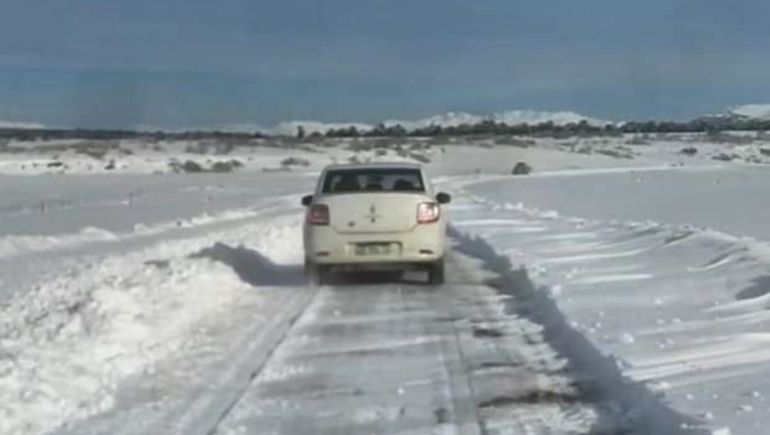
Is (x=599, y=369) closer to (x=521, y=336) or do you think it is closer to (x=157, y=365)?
(x=521, y=336)

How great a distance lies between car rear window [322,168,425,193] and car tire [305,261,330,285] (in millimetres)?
1088

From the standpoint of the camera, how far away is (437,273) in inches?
700

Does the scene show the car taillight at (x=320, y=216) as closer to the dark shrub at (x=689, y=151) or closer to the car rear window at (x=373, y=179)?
the car rear window at (x=373, y=179)

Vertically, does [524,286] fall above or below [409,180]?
below

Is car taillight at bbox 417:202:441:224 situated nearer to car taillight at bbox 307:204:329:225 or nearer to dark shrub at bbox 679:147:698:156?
car taillight at bbox 307:204:329:225

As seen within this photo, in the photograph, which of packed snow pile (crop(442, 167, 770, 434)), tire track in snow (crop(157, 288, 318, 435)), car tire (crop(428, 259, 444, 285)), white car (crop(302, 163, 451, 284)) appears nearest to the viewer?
tire track in snow (crop(157, 288, 318, 435))

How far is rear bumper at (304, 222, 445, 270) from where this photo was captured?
57.3 feet

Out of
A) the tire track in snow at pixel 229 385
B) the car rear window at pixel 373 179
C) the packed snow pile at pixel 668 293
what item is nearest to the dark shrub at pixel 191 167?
the packed snow pile at pixel 668 293

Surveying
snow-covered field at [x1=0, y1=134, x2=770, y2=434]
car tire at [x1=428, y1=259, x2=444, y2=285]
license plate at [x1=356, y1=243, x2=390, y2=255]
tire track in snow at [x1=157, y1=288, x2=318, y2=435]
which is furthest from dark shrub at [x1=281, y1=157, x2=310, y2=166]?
tire track in snow at [x1=157, y1=288, x2=318, y2=435]

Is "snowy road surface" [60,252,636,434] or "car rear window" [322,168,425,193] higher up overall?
"car rear window" [322,168,425,193]

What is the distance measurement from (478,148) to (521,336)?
10732cm

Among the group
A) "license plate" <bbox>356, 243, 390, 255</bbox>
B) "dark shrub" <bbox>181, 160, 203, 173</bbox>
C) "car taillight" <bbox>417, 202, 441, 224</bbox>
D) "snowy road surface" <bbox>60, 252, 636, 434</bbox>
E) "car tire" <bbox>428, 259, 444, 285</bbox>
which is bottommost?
"dark shrub" <bbox>181, 160, 203, 173</bbox>

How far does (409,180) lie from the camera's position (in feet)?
59.9

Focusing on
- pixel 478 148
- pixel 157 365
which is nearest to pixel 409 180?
pixel 157 365
